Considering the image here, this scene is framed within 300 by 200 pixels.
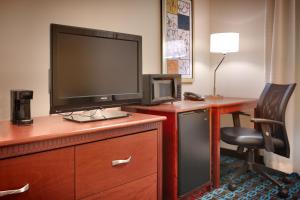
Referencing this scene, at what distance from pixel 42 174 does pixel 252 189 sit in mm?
1908

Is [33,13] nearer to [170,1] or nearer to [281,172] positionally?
[170,1]

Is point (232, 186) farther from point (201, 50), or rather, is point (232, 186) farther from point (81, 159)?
point (201, 50)

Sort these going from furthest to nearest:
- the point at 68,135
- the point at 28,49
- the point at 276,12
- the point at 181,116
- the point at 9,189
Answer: the point at 276,12 → the point at 181,116 → the point at 28,49 → the point at 68,135 → the point at 9,189

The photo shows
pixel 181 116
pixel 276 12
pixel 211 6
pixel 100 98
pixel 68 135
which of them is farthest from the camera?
pixel 211 6

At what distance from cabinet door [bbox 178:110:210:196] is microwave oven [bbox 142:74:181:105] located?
32 cm

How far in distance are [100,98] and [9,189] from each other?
0.74m

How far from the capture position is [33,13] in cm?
185

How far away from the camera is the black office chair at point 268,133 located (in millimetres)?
2314

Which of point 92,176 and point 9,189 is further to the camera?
point 92,176

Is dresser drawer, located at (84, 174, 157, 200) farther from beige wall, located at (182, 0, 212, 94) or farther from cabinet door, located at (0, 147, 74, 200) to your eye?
beige wall, located at (182, 0, 212, 94)

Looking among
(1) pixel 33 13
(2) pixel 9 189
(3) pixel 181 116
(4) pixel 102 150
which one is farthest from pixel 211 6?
(2) pixel 9 189

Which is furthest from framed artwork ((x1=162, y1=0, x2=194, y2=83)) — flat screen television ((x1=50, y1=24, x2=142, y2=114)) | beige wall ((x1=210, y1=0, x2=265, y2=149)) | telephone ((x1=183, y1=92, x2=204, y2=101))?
flat screen television ((x1=50, y1=24, x2=142, y2=114))

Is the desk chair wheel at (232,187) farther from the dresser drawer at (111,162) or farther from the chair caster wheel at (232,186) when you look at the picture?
the dresser drawer at (111,162)

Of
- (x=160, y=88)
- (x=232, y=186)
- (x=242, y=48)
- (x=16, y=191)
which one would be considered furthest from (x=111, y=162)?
(x=242, y=48)
